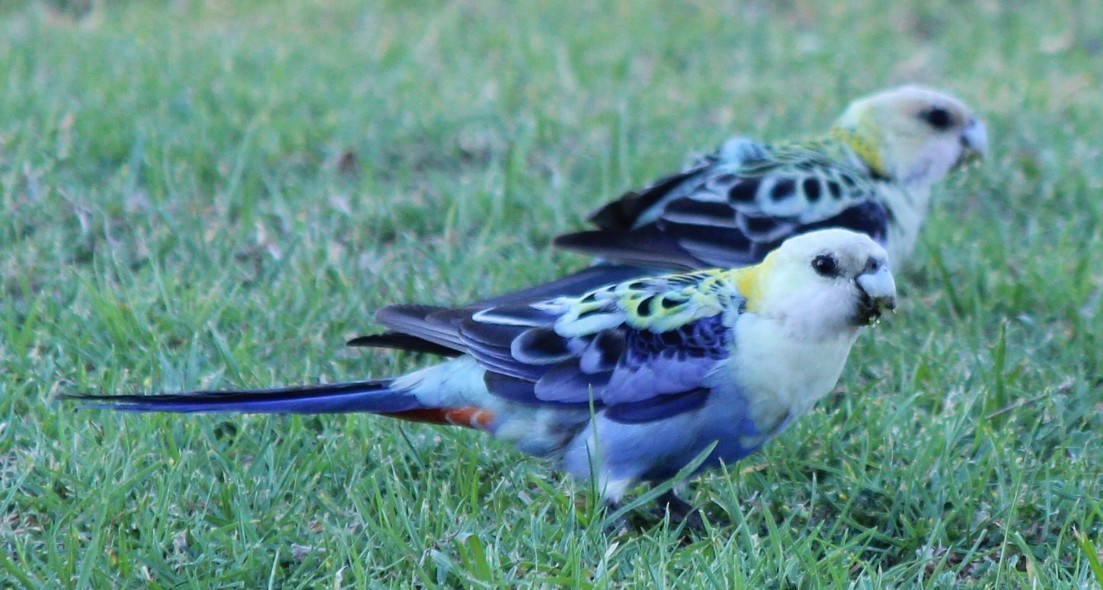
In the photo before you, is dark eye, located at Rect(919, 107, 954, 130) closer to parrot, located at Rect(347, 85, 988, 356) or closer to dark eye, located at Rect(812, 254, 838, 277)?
parrot, located at Rect(347, 85, 988, 356)

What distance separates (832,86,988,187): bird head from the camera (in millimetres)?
4281

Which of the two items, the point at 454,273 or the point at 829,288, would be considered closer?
the point at 829,288

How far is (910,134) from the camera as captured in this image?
14.1 ft

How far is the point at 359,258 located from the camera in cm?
419

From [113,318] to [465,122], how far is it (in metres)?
2.01

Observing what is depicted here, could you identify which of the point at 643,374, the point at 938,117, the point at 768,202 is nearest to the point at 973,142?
the point at 938,117

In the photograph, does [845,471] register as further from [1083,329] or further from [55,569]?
[55,569]

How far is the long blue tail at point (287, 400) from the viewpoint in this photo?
107 inches

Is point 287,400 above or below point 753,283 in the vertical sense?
below

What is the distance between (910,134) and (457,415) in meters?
2.09

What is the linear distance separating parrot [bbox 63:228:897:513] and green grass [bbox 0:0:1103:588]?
0.14 m

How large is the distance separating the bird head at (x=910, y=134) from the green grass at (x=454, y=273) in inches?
11.8

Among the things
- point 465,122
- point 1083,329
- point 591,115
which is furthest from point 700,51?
point 1083,329

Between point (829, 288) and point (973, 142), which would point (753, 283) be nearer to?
point (829, 288)
